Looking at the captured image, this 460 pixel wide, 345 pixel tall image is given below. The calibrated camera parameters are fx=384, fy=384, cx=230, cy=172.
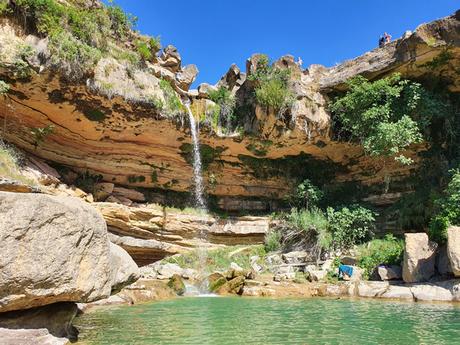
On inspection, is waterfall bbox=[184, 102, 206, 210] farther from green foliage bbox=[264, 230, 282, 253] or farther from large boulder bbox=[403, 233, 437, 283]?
large boulder bbox=[403, 233, 437, 283]

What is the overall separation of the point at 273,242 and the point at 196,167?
5.19m

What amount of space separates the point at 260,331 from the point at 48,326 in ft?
10.7

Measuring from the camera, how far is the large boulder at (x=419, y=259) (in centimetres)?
1131

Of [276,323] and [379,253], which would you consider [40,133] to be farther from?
[379,253]

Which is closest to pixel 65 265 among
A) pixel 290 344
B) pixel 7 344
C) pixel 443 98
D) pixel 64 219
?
pixel 64 219

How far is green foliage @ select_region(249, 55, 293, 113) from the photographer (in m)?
16.6

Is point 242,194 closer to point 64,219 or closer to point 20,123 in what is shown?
point 20,123

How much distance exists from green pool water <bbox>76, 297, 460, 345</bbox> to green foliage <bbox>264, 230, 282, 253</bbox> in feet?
23.7

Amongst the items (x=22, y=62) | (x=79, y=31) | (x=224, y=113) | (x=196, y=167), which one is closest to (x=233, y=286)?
(x=196, y=167)

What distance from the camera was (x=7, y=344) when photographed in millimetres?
4531

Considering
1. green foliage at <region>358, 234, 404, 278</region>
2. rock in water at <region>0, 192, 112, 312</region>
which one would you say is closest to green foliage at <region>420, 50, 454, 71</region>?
green foliage at <region>358, 234, 404, 278</region>

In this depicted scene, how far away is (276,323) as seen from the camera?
713cm

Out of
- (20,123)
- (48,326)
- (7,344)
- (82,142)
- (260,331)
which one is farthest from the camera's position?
(82,142)

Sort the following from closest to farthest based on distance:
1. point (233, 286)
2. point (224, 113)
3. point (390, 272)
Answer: point (390, 272)
point (233, 286)
point (224, 113)
